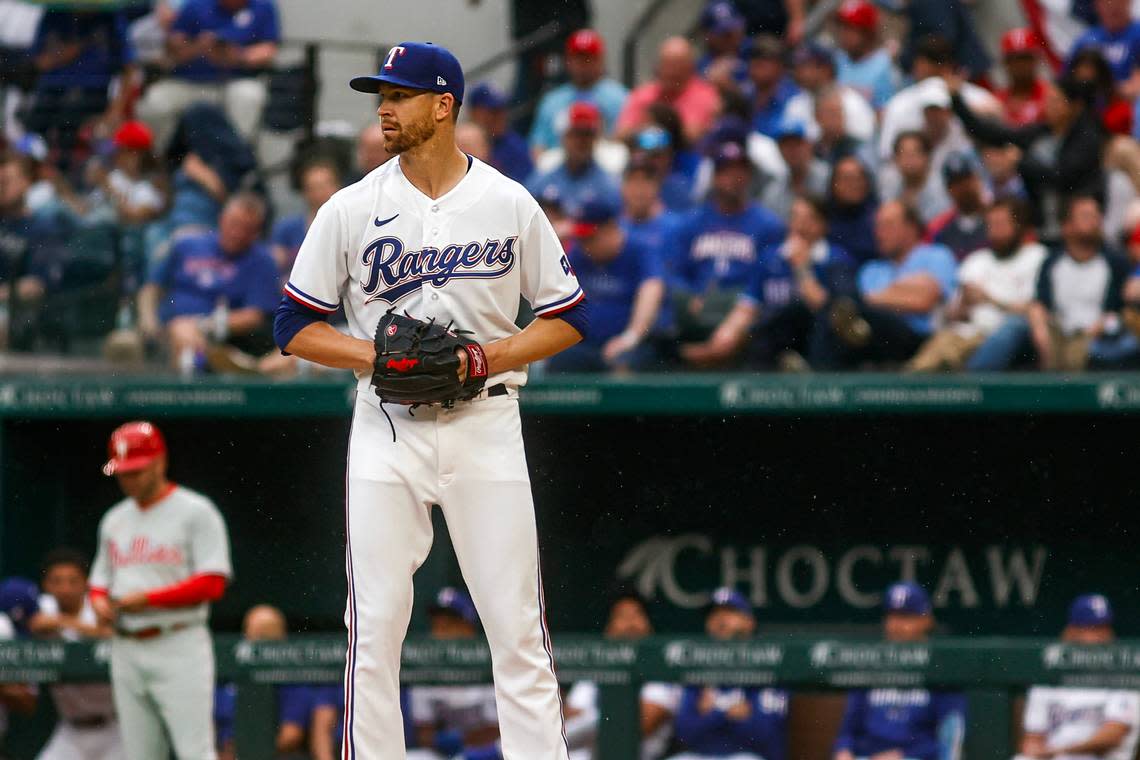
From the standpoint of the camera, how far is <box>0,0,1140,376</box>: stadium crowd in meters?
8.66

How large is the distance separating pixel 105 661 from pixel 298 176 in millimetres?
2849

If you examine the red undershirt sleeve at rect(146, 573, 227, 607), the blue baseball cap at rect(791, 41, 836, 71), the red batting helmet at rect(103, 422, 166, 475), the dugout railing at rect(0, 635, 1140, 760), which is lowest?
the dugout railing at rect(0, 635, 1140, 760)

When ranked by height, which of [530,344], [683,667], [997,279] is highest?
[997,279]

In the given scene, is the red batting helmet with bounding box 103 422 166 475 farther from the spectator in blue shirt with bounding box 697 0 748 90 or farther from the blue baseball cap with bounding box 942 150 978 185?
the blue baseball cap with bounding box 942 150 978 185

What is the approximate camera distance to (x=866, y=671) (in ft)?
26.8

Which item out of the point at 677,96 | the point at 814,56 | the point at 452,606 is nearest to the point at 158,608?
the point at 452,606

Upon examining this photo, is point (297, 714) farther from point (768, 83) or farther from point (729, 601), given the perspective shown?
point (768, 83)

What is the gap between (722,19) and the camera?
10844 mm

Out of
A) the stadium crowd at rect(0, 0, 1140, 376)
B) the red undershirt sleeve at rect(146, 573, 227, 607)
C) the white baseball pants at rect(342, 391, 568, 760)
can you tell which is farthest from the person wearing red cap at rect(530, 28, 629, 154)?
the white baseball pants at rect(342, 391, 568, 760)

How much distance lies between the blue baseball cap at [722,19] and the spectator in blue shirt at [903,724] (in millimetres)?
4049

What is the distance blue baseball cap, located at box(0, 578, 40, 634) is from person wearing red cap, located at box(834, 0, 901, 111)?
4.94m

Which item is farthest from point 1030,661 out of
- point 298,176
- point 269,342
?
point 298,176

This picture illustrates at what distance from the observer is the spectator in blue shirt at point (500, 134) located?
10.0 meters

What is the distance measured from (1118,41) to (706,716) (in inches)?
164
